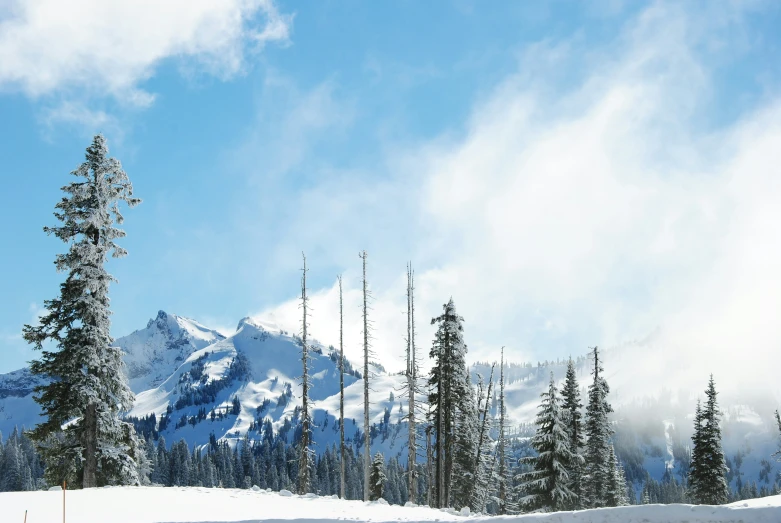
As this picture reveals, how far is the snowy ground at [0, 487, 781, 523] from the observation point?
1352 cm

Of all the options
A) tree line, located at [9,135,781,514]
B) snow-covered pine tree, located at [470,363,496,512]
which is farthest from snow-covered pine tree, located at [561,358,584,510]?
snow-covered pine tree, located at [470,363,496,512]

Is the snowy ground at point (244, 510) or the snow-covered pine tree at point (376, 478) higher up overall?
the snowy ground at point (244, 510)

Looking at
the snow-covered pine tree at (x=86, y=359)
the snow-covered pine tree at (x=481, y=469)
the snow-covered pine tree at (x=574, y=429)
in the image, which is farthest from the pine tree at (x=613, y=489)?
the snow-covered pine tree at (x=86, y=359)

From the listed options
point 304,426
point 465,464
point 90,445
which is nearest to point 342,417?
point 304,426

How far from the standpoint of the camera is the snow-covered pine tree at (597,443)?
136ft

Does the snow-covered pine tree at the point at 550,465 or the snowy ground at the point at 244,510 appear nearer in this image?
the snowy ground at the point at 244,510

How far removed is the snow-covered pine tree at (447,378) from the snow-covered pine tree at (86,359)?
1554 cm

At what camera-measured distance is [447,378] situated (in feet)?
105

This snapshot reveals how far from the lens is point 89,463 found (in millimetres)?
23125

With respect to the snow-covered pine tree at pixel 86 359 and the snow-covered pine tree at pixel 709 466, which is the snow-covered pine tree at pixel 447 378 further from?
the snow-covered pine tree at pixel 709 466

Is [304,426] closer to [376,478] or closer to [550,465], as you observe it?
[550,465]

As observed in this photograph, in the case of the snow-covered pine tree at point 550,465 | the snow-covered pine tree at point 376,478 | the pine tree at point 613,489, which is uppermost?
the snow-covered pine tree at point 550,465

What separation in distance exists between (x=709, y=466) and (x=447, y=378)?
2242 centimetres

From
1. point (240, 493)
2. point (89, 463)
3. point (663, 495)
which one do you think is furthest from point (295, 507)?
point (663, 495)
